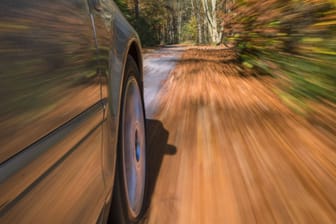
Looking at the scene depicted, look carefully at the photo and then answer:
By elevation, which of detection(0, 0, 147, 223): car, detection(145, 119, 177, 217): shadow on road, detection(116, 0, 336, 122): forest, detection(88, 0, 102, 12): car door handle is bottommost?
detection(145, 119, 177, 217): shadow on road

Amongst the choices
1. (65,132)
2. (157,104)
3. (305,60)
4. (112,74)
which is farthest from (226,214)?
(157,104)

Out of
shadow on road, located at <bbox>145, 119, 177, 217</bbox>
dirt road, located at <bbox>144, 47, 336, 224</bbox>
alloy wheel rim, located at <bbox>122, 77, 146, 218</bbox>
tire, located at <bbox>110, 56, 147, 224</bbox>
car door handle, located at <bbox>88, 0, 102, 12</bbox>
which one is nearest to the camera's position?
car door handle, located at <bbox>88, 0, 102, 12</bbox>

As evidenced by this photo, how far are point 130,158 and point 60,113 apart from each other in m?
1.17

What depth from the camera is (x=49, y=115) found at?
1.09m

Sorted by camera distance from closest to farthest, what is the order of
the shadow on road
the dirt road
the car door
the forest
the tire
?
the car door, the tire, the dirt road, the shadow on road, the forest

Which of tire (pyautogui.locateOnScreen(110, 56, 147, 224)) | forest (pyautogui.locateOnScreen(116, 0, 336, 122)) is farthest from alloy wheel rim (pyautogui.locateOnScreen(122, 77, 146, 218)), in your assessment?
forest (pyautogui.locateOnScreen(116, 0, 336, 122))

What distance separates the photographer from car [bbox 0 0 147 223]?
885 mm

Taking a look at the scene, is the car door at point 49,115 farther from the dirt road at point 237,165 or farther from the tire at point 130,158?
the dirt road at point 237,165

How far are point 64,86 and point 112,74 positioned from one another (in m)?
0.62

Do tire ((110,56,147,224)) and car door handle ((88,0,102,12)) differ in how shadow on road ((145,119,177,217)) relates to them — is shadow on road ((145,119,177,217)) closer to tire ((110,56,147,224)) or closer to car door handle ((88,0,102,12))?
tire ((110,56,147,224))

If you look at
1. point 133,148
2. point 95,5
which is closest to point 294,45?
point 133,148

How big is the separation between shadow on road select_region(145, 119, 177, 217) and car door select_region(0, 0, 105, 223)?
134cm

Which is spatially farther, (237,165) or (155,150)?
(155,150)

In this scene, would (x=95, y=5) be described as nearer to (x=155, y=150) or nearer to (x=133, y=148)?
(x=133, y=148)
